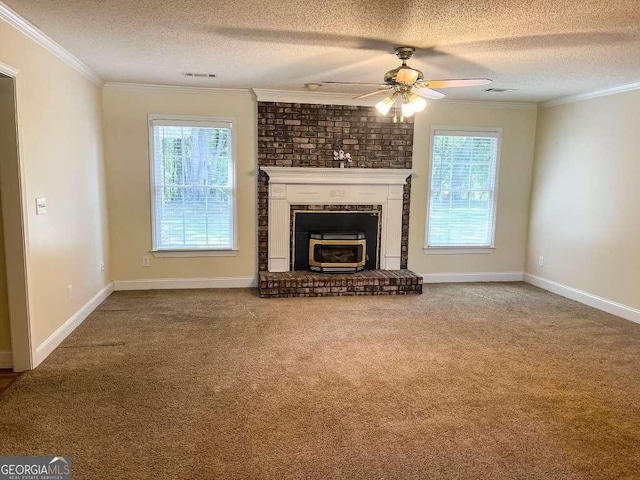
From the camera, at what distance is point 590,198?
17.8 feet

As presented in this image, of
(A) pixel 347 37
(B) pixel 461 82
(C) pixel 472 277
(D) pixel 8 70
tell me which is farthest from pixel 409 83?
(C) pixel 472 277

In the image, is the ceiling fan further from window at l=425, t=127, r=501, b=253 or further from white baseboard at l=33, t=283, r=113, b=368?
white baseboard at l=33, t=283, r=113, b=368

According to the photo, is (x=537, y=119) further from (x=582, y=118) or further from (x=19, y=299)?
(x=19, y=299)

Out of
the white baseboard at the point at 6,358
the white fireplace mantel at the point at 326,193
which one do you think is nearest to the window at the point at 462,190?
the white fireplace mantel at the point at 326,193

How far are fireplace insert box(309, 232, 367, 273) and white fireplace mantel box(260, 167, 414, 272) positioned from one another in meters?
0.35

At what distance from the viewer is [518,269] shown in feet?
21.8

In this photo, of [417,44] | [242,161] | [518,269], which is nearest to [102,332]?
[242,161]

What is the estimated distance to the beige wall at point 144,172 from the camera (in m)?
5.48

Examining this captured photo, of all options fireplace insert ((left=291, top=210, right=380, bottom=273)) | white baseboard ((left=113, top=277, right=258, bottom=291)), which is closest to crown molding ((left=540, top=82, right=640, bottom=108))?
fireplace insert ((left=291, top=210, right=380, bottom=273))

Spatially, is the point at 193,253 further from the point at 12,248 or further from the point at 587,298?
the point at 587,298

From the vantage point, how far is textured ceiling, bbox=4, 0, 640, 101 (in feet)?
9.12

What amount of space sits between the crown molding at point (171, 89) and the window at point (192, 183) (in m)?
0.33

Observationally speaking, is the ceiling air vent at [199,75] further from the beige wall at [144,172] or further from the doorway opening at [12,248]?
the doorway opening at [12,248]

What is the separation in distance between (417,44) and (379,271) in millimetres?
3220
